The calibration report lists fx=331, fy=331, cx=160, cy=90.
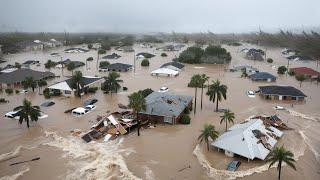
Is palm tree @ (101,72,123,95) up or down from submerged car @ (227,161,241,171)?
up

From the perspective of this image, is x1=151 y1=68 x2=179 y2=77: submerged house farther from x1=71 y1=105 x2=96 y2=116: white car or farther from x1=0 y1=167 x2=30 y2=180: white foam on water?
x1=0 y1=167 x2=30 y2=180: white foam on water

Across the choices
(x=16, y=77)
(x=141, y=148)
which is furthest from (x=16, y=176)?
(x=16, y=77)

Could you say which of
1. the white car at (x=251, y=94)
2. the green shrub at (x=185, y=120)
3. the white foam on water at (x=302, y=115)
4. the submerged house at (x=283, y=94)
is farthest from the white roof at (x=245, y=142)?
the white car at (x=251, y=94)

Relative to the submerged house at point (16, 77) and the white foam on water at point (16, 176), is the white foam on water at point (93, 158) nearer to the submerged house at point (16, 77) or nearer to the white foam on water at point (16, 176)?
the white foam on water at point (16, 176)

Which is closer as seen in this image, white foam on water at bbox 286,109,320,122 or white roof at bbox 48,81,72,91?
white foam on water at bbox 286,109,320,122

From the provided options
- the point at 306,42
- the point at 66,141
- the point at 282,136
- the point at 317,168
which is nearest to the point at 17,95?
the point at 66,141

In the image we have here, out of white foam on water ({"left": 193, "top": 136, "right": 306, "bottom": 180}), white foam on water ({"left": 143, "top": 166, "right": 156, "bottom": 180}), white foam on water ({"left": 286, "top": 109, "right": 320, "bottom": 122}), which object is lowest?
white foam on water ({"left": 143, "top": 166, "right": 156, "bottom": 180})

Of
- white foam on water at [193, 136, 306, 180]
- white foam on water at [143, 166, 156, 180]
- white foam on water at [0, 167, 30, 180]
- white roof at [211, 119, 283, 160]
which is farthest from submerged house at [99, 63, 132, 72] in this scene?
white foam on water at [143, 166, 156, 180]
